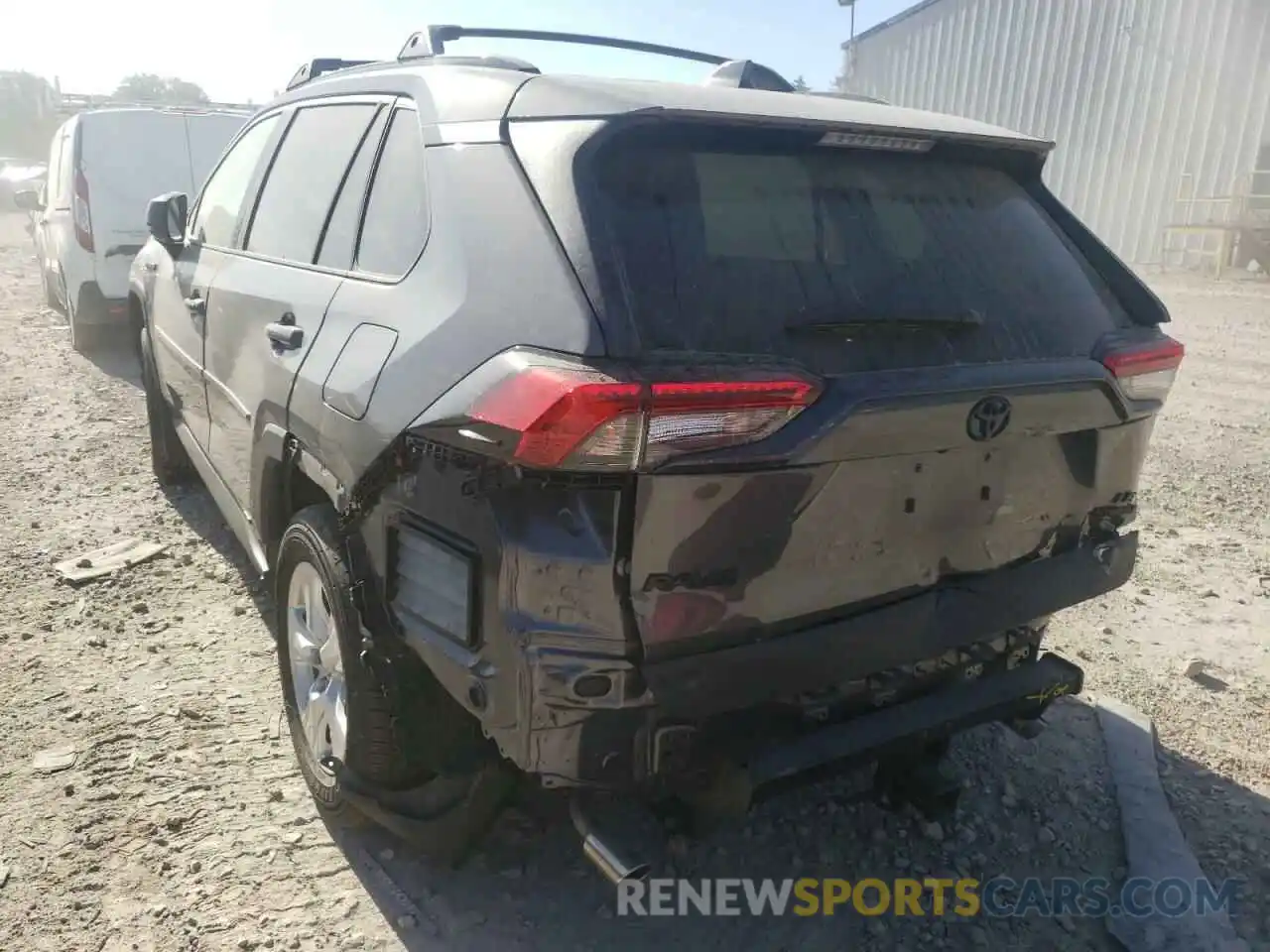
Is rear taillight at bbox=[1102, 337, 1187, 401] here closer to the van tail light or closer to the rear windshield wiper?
the rear windshield wiper

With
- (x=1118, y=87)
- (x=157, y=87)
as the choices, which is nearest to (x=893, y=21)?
(x=1118, y=87)

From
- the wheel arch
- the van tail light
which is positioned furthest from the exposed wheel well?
the van tail light

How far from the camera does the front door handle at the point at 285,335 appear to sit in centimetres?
266

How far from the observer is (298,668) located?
2.89 m

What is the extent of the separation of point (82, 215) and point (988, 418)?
27.4 feet

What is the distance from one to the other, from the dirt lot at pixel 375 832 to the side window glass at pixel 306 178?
152cm

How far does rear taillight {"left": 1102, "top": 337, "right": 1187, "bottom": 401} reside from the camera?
2318mm

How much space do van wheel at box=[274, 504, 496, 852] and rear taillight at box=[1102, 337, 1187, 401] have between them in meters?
1.76

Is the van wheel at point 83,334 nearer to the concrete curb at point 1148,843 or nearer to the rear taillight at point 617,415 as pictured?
the rear taillight at point 617,415

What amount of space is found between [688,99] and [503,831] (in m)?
1.96

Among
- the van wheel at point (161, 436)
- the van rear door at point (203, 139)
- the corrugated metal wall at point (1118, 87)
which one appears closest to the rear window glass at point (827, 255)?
the van wheel at point (161, 436)

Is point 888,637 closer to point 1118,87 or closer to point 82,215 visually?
point 82,215

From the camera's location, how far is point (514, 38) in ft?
10.7

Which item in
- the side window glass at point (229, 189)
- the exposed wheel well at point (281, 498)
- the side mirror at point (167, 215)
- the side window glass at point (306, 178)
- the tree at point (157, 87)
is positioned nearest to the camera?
the exposed wheel well at point (281, 498)
